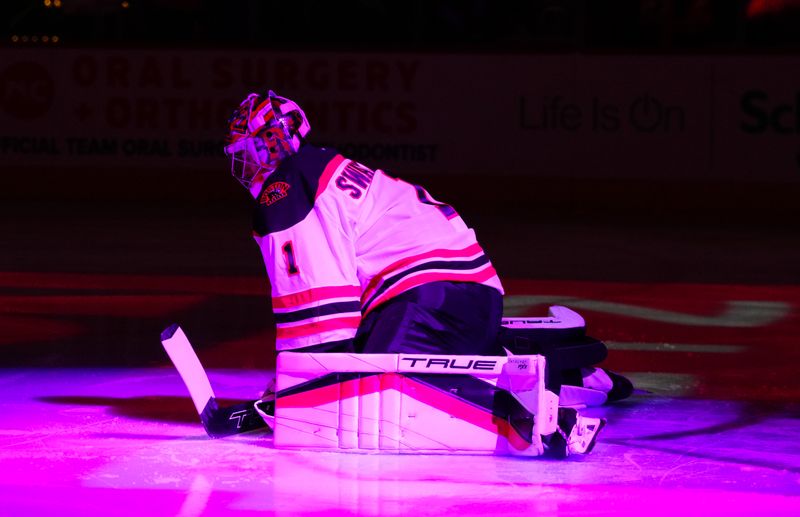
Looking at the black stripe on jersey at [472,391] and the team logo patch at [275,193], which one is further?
the team logo patch at [275,193]

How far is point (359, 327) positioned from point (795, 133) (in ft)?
30.3

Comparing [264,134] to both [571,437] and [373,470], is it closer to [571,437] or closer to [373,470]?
[373,470]

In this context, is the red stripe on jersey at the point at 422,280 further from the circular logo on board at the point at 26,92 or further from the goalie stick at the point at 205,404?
the circular logo on board at the point at 26,92

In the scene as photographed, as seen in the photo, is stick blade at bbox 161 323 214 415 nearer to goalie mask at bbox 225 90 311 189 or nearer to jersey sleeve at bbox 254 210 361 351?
jersey sleeve at bbox 254 210 361 351

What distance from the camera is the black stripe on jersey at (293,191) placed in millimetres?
4645

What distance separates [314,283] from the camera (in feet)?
15.0

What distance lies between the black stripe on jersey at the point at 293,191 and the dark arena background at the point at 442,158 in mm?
1406

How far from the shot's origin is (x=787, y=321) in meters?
7.63

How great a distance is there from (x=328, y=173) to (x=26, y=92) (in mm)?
9915

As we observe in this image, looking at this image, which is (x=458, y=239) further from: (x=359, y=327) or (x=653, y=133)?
(x=653, y=133)

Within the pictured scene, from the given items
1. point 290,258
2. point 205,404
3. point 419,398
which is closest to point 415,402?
point 419,398

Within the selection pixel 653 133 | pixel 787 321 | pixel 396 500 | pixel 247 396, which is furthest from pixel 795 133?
pixel 396 500

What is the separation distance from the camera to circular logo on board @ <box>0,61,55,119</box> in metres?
13.9

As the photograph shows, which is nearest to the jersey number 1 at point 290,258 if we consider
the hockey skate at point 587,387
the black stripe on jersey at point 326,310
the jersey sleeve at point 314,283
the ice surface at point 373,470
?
the jersey sleeve at point 314,283
